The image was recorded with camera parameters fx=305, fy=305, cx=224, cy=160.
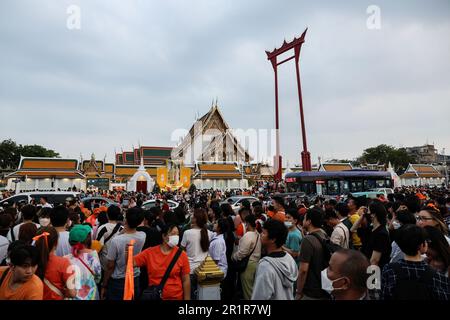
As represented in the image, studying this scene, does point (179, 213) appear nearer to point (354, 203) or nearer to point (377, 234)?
point (377, 234)

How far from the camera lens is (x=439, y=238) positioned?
2.90 m

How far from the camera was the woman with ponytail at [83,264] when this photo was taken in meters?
2.78

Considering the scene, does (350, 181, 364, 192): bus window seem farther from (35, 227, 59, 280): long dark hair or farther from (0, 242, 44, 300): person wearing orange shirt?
(0, 242, 44, 300): person wearing orange shirt


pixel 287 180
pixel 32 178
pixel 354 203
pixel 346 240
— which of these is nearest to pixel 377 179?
Result: pixel 287 180

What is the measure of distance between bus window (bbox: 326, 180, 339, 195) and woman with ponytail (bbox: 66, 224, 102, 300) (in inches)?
786

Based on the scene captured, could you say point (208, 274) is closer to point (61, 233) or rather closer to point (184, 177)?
point (61, 233)

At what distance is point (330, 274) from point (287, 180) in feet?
69.8

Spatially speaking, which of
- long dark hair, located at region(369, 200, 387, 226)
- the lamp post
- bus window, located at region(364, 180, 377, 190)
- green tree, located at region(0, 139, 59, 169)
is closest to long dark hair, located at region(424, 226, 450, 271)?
long dark hair, located at region(369, 200, 387, 226)

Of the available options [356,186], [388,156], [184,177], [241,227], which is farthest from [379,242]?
[388,156]

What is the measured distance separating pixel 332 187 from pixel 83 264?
20382 millimetres

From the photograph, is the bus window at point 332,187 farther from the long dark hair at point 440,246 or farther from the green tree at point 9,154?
the green tree at point 9,154

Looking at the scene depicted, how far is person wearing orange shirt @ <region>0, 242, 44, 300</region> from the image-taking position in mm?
2295

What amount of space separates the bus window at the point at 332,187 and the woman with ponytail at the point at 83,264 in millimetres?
19971

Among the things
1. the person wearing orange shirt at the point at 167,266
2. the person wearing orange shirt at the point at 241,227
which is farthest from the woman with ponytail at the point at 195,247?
the person wearing orange shirt at the point at 241,227
